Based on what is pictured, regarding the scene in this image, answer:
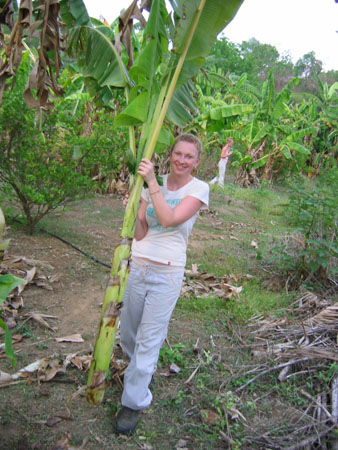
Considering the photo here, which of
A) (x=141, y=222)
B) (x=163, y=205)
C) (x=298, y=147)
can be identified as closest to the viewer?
(x=163, y=205)

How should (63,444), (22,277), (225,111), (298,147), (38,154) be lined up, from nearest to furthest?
(63,444)
(22,277)
(38,154)
(225,111)
(298,147)

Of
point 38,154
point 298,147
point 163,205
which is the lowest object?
point 38,154

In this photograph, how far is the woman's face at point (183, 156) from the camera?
9.32ft

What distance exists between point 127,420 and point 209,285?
299 cm

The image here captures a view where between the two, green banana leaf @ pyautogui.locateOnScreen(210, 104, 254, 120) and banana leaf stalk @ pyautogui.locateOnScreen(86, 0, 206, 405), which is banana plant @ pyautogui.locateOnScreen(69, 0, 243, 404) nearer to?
banana leaf stalk @ pyautogui.locateOnScreen(86, 0, 206, 405)

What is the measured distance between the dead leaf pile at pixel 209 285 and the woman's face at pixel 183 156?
255 cm

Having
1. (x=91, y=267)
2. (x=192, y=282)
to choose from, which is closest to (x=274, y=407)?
(x=192, y=282)

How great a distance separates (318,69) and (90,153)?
4456 centimetres

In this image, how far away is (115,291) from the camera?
106 inches

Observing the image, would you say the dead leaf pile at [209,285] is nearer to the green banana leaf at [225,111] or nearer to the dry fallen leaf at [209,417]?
the dry fallen leaf at [209,417]

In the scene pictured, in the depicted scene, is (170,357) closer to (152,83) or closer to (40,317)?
(40,317)

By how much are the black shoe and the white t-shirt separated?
1023mm

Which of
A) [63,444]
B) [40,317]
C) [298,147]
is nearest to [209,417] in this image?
[63,444]

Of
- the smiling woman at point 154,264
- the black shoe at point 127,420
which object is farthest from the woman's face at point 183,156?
the black shoe at point 127,420
